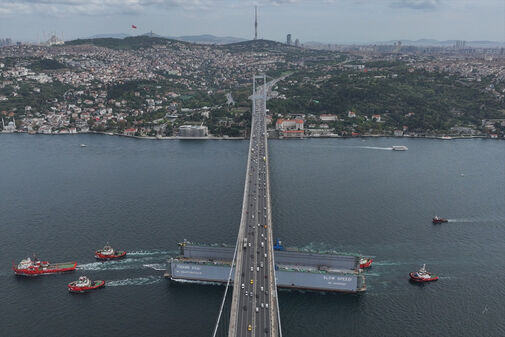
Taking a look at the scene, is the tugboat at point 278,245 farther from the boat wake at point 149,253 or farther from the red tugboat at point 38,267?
the red tugboat at point 38,267

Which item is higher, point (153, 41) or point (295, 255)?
point (153, 41)

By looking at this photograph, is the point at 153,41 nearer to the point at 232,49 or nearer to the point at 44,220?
the point at 232,49

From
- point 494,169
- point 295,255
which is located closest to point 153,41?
point 494,169

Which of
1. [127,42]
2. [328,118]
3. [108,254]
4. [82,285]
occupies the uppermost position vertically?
[127,42]

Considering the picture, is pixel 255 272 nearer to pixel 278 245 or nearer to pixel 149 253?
pixel 278 245

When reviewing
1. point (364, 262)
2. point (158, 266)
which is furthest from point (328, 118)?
point (158, 266)

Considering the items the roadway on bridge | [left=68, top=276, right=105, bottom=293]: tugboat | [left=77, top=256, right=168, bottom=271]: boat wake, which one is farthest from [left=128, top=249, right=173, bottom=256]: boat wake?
the roadway on bridge
